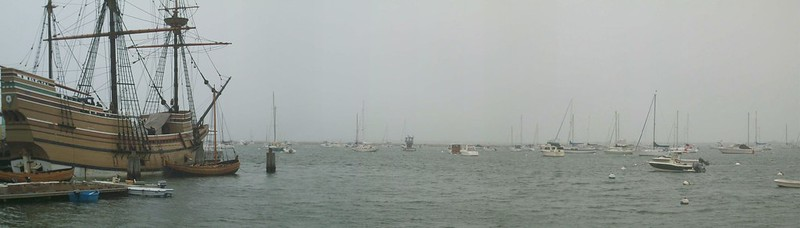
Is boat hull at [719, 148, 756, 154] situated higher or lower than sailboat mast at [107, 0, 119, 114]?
lower

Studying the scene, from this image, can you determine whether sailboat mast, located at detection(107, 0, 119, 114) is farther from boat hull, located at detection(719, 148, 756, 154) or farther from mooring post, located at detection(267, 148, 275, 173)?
boat hull, located at detection(719, 148, 756, 154)

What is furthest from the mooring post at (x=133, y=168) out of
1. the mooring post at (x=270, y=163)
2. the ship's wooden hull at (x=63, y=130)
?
the mooring post at (x=270, y=163)

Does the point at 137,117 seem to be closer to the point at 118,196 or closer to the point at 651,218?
the point at 118,196

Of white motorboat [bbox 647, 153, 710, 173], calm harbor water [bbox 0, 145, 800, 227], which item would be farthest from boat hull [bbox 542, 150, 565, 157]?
calm harbor water [bbox 0, 145, 800, 227]

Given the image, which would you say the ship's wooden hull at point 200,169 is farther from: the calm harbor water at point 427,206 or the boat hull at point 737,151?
the boat hull at point 737,151

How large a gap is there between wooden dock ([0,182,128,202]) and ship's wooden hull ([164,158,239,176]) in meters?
20.9

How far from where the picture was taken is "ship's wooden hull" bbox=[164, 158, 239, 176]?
215ft

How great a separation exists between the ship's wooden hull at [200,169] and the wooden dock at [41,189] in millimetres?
20909

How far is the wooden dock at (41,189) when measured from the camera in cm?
3916

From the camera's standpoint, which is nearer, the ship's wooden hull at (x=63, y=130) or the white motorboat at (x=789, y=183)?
the ship's wooden hull at (x=63, y=130)

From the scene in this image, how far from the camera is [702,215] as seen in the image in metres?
41.3

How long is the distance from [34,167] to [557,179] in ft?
162

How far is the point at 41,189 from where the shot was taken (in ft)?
133

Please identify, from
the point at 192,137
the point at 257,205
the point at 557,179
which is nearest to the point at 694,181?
the point at 557,179
